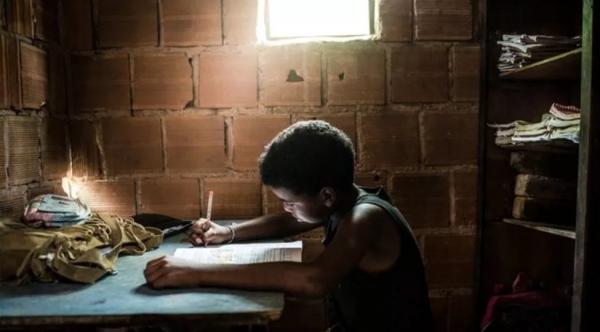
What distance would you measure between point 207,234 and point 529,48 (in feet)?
4.37

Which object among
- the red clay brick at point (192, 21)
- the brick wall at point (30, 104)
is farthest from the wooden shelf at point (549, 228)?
the brick wall at point (30, 104)

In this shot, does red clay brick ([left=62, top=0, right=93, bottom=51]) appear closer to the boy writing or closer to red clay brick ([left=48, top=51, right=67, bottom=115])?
red clay brick ([left=48, top=51, right=67, bottom=115])

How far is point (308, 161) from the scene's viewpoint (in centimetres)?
130

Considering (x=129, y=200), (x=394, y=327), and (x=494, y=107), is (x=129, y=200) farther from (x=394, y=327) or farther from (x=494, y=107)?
(x=494, y=107)

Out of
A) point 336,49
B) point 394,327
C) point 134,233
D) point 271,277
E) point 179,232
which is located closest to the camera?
point 271,277

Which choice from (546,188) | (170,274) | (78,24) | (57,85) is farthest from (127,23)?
(546,188)

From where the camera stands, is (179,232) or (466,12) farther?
(466,12)

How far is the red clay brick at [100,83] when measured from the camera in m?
1.99

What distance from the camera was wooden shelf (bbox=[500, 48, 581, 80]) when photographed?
158 centimetres

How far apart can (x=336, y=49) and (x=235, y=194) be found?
72 cm

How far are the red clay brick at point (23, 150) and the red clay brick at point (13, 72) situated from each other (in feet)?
0.20

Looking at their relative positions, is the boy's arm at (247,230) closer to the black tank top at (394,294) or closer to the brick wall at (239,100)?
the brick wall at (239,100)

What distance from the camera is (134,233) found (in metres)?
1.53

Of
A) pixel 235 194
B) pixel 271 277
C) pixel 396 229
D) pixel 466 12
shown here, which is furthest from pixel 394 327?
pixel 466 12
